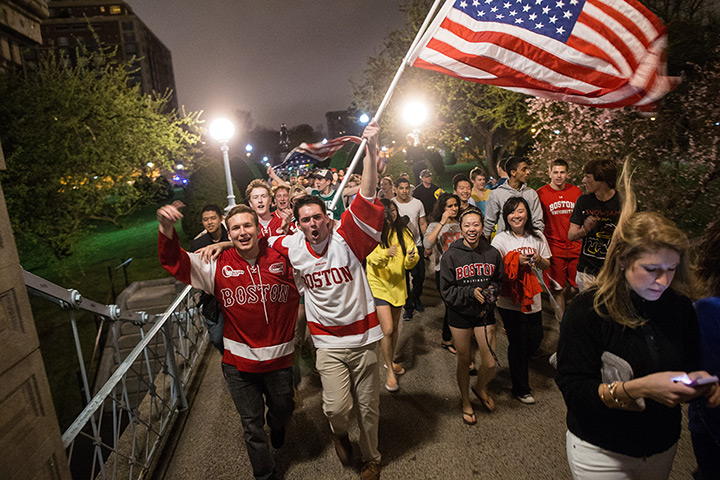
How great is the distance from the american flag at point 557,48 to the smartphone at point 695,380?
2895mm

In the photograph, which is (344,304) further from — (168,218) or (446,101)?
(446,101)

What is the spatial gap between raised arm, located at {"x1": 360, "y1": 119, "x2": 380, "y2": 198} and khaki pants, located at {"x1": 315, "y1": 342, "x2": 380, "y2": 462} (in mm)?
1242

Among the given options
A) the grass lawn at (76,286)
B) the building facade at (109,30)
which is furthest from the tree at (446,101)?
the building facade at (109,30)

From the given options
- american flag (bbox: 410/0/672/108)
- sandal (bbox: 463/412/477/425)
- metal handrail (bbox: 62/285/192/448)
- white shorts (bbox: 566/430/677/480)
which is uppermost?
american flag (bbox: 410/0/672/108)

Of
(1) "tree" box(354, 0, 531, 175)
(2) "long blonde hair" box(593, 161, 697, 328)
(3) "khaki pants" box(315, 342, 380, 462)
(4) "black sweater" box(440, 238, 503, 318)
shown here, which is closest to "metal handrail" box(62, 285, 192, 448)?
(3) "khaki pants" box(315, 342, 380, 462)

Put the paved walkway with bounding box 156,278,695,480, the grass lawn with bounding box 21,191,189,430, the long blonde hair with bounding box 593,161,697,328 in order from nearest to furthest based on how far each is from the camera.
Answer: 1. the long blonde hair with bounding box 593,161,697,328
2. the paved walkway with bounding box 156,278,695,480
3. the grass lawn with bounding box 21,191,189,430

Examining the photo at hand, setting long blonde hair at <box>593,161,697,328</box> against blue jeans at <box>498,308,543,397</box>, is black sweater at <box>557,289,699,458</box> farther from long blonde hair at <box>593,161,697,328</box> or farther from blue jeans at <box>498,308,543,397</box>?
blue jeans at <box>498,308,543,397</box>

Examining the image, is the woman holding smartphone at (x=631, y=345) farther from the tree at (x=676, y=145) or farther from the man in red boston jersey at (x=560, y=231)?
the tree at (x=676, y=145)

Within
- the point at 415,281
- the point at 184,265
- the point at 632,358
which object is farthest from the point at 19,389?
the point at 415,281

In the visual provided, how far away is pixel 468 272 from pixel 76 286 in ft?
55.2

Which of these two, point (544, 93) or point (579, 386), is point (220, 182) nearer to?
point (544, 93)

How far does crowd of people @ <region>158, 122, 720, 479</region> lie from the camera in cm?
190

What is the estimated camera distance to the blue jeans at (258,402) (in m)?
3.29

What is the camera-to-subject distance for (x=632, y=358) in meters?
1.88
